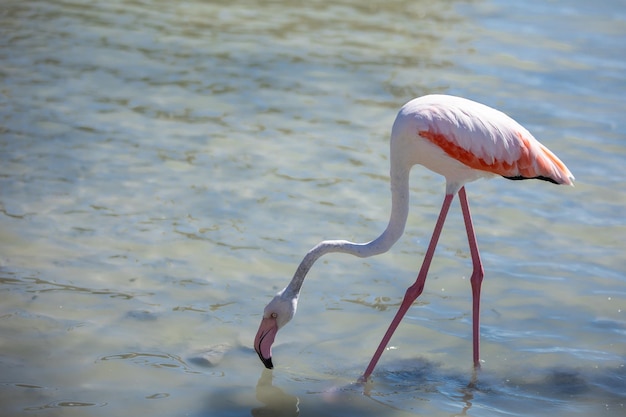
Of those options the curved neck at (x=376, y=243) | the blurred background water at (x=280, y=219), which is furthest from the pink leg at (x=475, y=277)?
the curved neck at (x=376, y=243)

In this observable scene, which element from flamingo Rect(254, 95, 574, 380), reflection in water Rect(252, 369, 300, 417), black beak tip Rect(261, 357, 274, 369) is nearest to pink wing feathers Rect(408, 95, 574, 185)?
flamingo Rect(254, 95, 574, 380)

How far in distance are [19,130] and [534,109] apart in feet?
17.5

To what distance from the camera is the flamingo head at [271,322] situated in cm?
532

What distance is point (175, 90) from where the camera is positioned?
998 centimetres

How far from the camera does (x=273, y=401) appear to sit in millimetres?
5277

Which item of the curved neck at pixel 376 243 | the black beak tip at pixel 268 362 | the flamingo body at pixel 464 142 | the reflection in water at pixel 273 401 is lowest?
the reflection in water at pixel 273 401

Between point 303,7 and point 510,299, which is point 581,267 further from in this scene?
point 303,7

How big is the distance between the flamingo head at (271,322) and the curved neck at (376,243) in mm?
62

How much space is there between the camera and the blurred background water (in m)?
5.49

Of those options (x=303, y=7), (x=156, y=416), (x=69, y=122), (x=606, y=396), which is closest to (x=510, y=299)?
(x=606, y=396)

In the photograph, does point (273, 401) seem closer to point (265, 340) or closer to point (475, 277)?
point (265, 340)

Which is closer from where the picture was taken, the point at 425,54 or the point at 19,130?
the point at 19,130

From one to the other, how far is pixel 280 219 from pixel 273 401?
2448 mm

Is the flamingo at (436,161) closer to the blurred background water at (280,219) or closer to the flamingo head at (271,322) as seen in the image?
the flamingo head at (271,322)
